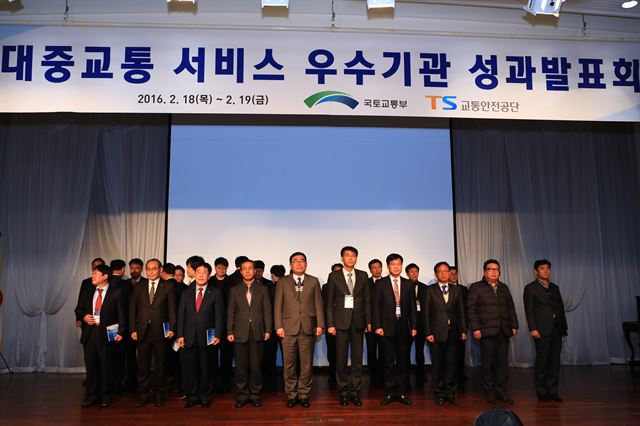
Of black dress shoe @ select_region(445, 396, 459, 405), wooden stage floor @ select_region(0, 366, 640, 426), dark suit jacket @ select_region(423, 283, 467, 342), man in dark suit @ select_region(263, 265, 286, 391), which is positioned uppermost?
dark suit jacket @ select_region(423, 283, 467, 342)

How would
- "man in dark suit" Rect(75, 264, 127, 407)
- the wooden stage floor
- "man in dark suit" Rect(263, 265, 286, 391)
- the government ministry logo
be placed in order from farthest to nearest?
"man in dark suit" Rect(263, 265, 286, 391), the government ministry logo, "man in dark suit" Rect(75, 264, 127, 407), the wooden stage floor

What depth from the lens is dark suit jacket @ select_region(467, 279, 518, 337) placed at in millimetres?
5121

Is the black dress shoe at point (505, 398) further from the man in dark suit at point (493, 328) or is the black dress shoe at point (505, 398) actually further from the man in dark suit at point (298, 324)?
the man in dark suit at point (298, 324)

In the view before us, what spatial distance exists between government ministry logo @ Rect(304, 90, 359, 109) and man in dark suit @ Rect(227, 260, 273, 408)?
1612mm

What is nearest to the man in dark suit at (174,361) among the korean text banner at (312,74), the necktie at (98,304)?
the necktie at (98,304)

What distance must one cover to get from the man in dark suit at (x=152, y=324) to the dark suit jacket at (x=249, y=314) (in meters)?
0.52

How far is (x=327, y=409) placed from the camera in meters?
4.91

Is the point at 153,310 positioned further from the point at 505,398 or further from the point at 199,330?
the point at 505,398

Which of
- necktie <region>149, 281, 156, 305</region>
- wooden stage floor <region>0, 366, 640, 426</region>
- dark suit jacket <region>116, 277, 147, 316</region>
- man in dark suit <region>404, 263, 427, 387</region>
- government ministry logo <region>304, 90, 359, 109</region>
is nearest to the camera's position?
wooden stage floor <region>0, 366, 640, 426</region>

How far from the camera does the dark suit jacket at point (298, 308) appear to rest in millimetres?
5039

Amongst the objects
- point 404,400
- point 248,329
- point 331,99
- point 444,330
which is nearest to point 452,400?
point 404,400

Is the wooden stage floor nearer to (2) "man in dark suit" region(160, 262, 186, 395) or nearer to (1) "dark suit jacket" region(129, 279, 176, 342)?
(2) "man in dark suit" region(160, 262, 186, 395)

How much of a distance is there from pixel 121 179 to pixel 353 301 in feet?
13.1

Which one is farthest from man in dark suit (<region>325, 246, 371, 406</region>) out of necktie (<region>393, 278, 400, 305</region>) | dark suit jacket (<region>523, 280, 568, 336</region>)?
dark suit jacket (<region>523, 280, 568, 336</region>)
